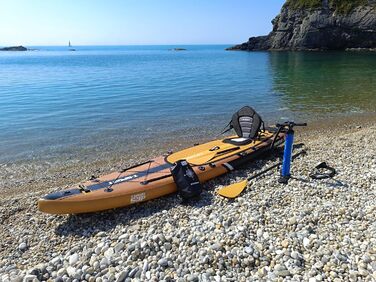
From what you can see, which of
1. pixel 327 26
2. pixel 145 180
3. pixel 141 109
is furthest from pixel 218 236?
pixel 327 26

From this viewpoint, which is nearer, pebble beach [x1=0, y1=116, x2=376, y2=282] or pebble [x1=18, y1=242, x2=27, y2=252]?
pebble beach [x1=0, y1=116, x2=376, y2=282]

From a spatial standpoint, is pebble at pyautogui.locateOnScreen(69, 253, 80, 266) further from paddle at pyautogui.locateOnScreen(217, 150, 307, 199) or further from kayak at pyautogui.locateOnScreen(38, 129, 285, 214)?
paddle at pyautogui.locateOnScreen(217, 150, 307, 199)

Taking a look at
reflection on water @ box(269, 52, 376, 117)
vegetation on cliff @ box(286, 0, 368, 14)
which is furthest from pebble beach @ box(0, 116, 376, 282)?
vegetation on cliff @ box(286, 0, 368, 14)

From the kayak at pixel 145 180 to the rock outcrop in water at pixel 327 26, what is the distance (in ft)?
268

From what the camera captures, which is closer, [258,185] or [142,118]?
[258,185]

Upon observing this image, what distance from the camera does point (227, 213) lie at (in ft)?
24.0

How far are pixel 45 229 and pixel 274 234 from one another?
15.7 ft

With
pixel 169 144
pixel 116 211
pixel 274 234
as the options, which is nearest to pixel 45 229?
pixel 116 211

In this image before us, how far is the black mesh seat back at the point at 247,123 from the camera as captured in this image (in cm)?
1154

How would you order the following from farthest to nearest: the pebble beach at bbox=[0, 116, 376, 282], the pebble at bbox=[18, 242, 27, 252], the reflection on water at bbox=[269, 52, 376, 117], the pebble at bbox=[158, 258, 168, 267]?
1. the reflection on water at bbox=[269, 52, 376, 117]
2. the pebble at bbox=[18, 242, 27, 252]
3. the pebble at bbox=[158, 258, 168, 267]
4. the pebble beach at bbox=[0, 116, 376, 282]

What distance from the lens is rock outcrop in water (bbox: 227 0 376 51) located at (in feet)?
259

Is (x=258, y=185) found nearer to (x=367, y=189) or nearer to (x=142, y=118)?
(x=367, y=189)

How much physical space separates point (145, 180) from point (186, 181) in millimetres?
1013

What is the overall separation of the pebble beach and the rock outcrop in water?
82369 millimetres
